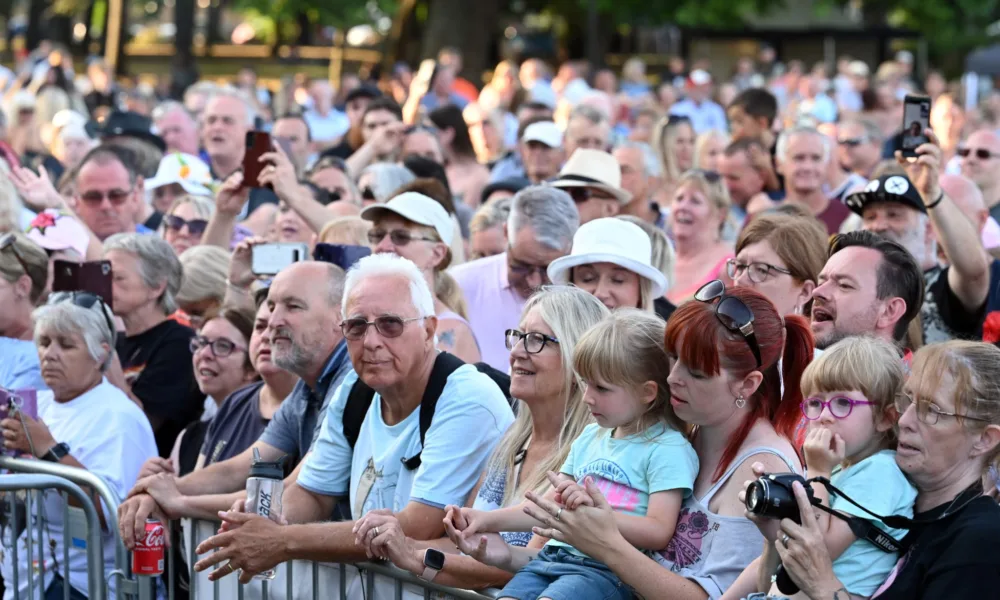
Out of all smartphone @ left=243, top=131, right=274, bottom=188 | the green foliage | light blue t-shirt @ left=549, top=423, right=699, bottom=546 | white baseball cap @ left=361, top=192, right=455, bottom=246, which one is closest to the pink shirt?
white baseball cap @ left=361, top=192, right=455, bottom=246

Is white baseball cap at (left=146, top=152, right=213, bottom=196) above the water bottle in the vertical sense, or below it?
above

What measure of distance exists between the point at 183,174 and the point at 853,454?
7.09 m

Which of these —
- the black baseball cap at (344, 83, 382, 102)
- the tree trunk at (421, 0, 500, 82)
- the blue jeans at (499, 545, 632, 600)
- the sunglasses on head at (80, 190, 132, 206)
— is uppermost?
the tree trunk at (421, 0, 500, 82)

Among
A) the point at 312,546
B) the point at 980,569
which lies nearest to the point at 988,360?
the point at 980,569

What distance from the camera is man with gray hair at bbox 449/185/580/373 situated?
6500mm

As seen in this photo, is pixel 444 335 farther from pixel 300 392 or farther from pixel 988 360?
pixel 988 360

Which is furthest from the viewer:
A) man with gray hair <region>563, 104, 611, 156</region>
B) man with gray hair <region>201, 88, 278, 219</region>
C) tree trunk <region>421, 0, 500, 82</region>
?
tree trunk <region>421, 0, 500, 82</region>

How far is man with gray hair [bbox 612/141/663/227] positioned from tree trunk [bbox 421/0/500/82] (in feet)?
78.2

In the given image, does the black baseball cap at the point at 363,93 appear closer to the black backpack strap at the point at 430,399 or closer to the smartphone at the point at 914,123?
the smartphone at the point at 914,123

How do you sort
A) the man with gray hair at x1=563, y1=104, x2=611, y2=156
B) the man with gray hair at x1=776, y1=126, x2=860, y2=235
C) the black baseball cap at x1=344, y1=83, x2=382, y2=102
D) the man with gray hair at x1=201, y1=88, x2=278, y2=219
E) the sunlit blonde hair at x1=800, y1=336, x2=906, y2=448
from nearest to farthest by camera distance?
1. the sunlit blonde hair at x1=800, y1=336, x2=906, y2=448
2. the man with gray hair at x1=776, y1=126, x2=860, y2=235
3. the man with gray hair at x1=563, y1=104, x2=611, y2=156
4. the man with gray hair at x1=201, y1=88, x2=278, y2=219
5. the black baseball cap at x1=344, y1=83, x2=382, y2=102

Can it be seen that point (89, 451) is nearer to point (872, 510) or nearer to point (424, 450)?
point (424, 450)

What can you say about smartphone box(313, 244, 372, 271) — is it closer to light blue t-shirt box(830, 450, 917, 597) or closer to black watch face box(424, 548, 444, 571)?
black watch face box(424, 548, 444, 571)

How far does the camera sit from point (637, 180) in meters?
9.49

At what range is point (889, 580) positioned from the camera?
3578 mm
